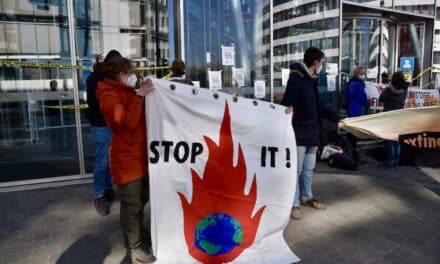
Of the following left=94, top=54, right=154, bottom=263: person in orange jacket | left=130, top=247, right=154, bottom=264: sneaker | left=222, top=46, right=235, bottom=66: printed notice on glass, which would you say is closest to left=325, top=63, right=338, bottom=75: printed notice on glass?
left=222, top=46, right=235, bottom=66: printed notice on glass

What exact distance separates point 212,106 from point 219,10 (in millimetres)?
4034

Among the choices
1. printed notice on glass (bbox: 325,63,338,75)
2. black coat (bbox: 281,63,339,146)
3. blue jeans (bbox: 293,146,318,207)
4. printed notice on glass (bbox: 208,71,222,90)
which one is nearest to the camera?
black coat (bbox: 281,63,339,146)

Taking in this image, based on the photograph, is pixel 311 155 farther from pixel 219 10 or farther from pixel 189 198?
pixel 219 10

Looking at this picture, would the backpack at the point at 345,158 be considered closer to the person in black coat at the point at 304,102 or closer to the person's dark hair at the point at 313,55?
the person in black coat at the point at 304,102

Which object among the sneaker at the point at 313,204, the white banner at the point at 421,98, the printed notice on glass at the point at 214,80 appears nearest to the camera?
the sneaker at the point at 313,204

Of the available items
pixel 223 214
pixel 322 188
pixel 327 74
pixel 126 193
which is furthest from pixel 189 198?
pixel 327 74

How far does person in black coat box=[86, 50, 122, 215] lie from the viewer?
13.9 feet

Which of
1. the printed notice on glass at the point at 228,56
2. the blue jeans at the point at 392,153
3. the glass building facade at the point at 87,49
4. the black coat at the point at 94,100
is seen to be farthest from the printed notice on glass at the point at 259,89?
the black coat at the point at 94,100

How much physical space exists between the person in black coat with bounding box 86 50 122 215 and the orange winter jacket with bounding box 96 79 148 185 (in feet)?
4.22

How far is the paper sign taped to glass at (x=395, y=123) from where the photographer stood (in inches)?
185

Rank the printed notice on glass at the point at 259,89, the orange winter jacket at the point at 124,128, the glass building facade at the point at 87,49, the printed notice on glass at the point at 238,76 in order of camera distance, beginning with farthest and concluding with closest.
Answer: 1. the printed notice on glass at the point at 259,89
2. the printed notice on glass at the point at 238,76
3. the glass building facade at the point at 87,49
4. the orange winter jacket at the point at 124,128

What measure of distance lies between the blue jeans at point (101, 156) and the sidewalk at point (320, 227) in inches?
11.2

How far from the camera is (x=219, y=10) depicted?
6.66 meters

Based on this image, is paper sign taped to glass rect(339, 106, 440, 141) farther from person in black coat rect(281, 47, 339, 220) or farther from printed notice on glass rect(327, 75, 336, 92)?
printed notice on glass rect(327, 75, 336, 92)
